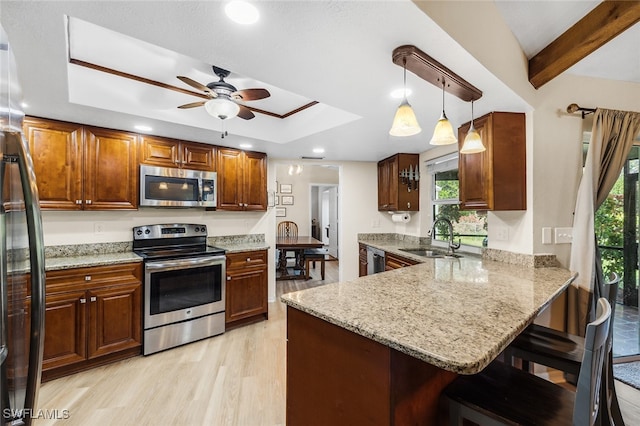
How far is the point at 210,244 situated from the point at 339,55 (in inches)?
112

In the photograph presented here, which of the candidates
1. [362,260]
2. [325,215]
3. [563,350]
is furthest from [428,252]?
[325,215]

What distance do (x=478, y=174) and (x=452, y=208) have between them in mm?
1245

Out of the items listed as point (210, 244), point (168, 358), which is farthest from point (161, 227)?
point (168, 358)

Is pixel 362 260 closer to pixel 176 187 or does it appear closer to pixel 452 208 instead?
pixel 452 208

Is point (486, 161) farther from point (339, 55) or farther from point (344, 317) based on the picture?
point (344, 317)

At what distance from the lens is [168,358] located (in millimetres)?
2562

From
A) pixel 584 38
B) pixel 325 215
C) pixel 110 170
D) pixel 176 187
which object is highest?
pixel 584 38

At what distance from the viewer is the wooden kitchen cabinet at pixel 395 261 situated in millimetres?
2930

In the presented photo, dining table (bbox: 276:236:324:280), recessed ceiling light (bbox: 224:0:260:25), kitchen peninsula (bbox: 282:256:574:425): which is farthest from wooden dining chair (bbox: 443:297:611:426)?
dining table (bbox: 276:236:324:280)

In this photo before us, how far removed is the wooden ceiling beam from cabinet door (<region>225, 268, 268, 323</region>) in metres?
3.16

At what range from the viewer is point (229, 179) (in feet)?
11.3

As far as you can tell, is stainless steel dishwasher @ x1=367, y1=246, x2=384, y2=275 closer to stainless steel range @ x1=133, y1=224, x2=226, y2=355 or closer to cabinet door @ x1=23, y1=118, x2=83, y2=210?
stainless steel range @ x1=133, y1=224, x2=226, y2=355

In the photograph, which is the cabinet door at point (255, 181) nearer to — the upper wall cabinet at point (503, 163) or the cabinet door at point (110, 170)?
the cabinet door at point (110, 170)

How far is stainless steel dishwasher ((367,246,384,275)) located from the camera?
3.56 metres
